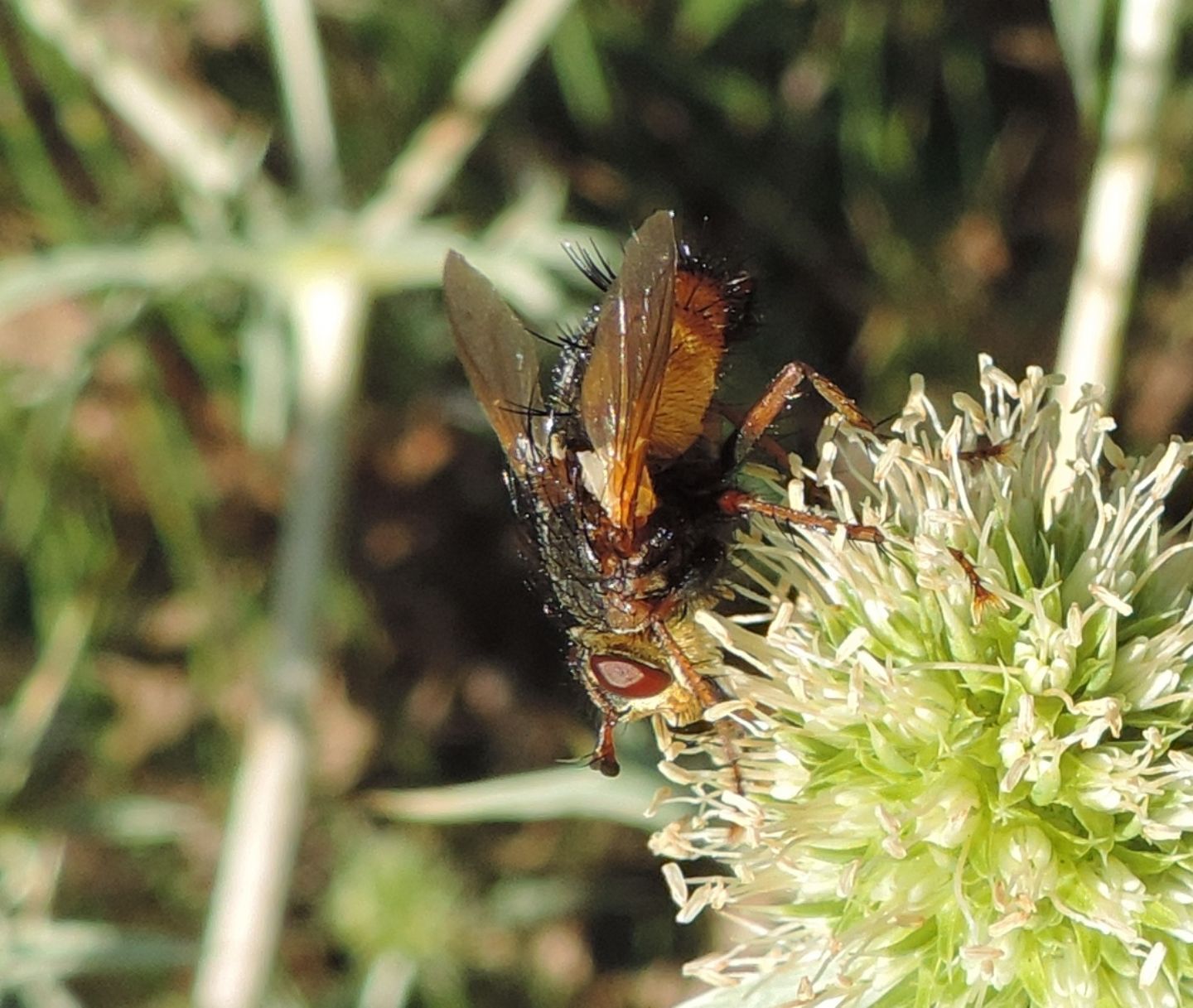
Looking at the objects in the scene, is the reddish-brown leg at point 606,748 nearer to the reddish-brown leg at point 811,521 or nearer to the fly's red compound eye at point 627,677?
the fly's red compound eye at point 627,677

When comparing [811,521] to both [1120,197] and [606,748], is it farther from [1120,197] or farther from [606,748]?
[1120,197]

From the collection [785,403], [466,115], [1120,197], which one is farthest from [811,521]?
[466,115]

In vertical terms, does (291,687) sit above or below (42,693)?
below

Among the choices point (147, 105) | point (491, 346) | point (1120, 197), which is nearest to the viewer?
point (491, 346)

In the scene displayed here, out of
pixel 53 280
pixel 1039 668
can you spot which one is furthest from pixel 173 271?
Result: pixel 1039 668

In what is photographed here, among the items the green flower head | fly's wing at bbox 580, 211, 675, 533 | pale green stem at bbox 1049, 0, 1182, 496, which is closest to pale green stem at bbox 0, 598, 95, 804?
the green flower head

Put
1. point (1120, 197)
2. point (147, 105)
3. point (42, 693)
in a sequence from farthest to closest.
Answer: point (42, 693)
point (147, 105)
point (1120, 197)

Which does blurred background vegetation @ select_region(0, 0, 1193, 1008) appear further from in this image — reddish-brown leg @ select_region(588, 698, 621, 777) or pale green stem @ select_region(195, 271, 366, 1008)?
reddish-brown leg @ select_region(588, 698, 621, 777)
